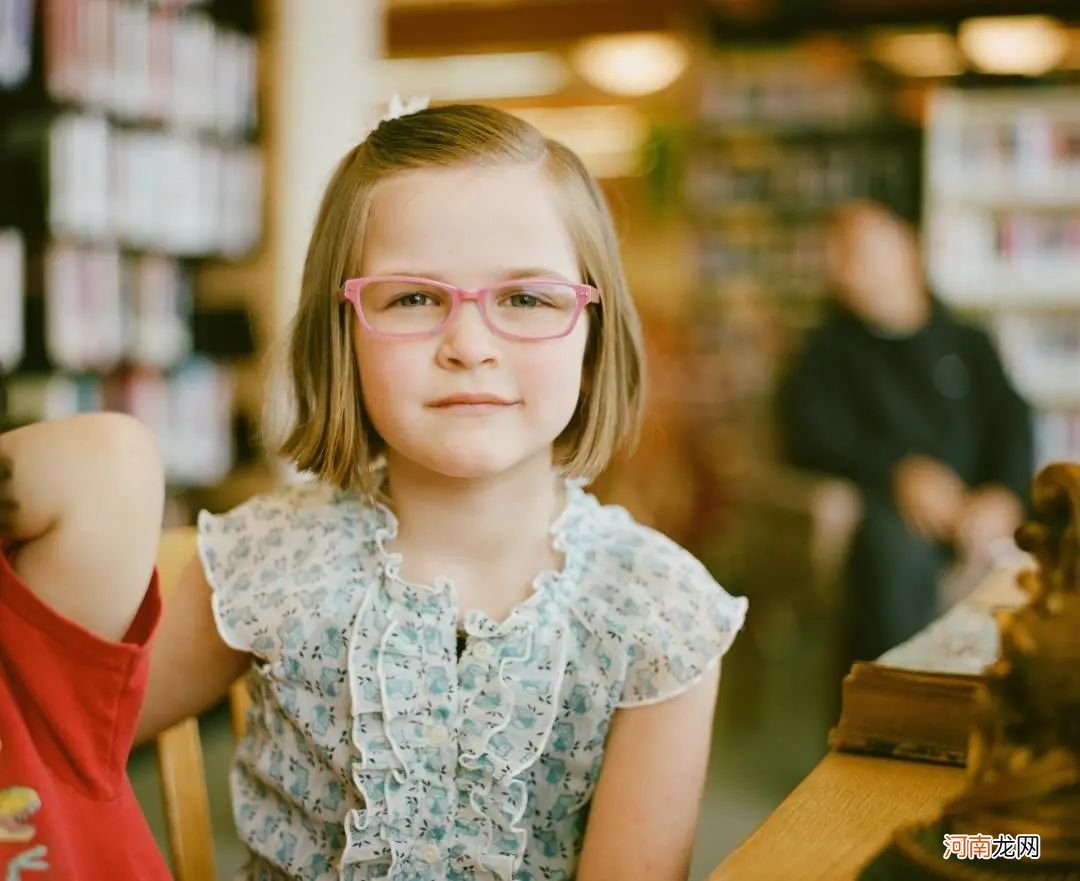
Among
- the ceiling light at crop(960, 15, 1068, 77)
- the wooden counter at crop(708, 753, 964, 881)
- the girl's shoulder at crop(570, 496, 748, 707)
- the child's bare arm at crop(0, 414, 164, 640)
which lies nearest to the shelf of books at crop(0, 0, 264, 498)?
the girl's shoulder at crop(570, 496, 748, 707)

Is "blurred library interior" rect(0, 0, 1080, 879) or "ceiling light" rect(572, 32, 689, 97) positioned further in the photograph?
"ceiling light" rect(572, 32, 689, 97)

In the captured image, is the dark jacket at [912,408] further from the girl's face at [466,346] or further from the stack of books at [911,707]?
the girl's face at [466,346]

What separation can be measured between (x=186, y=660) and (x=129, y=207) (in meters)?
2.87

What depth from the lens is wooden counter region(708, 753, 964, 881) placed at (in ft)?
2.31

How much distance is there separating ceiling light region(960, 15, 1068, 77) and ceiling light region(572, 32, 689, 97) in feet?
6.34

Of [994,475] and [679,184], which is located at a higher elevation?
[679,184]

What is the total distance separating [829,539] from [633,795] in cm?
303

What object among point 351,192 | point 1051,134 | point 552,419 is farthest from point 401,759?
point 1051,134

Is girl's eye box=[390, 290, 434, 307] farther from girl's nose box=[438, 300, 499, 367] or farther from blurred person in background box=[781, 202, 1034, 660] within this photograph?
blurred person in background box=[781, 202, 1034, 660]

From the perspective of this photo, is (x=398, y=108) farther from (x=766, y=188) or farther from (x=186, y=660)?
(x=766, y=188)

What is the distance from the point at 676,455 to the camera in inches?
226

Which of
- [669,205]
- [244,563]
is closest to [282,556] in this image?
[244,563]

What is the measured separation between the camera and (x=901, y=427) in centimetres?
384

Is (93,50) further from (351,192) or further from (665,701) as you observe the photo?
(665,701)
